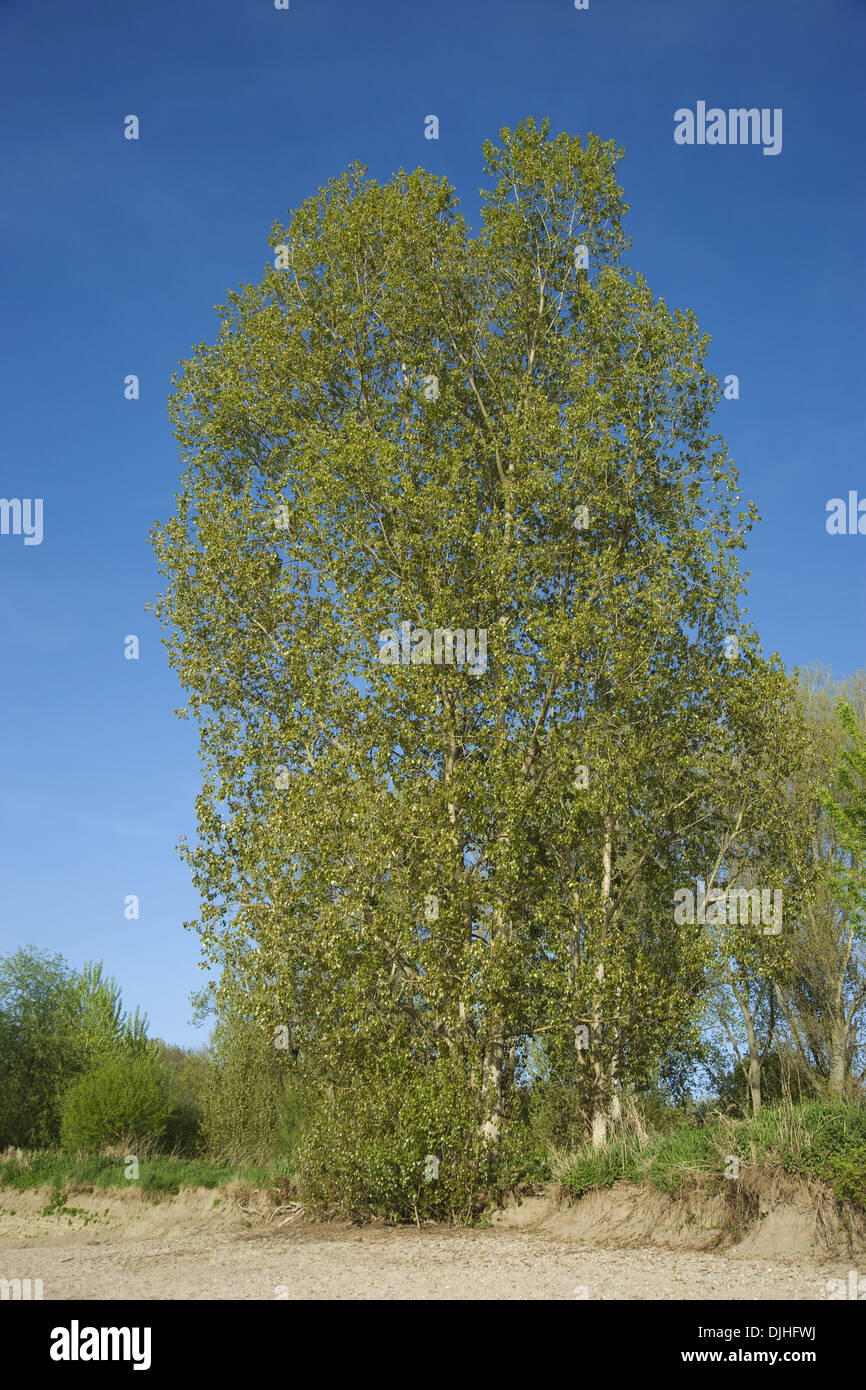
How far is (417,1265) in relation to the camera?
11625mm

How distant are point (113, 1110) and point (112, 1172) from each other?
425cm

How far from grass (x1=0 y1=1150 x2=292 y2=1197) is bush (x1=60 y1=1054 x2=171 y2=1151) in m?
1.16

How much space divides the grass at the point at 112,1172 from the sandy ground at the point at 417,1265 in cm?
604

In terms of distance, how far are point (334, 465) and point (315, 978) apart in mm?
8926

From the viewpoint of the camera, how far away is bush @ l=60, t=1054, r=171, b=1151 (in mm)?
29281

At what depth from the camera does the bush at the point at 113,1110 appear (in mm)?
29281

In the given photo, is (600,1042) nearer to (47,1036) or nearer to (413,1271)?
(413,1271)

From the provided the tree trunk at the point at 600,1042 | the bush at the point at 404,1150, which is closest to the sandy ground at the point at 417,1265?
the bush at the point at 404,1150

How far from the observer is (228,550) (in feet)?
61.0
